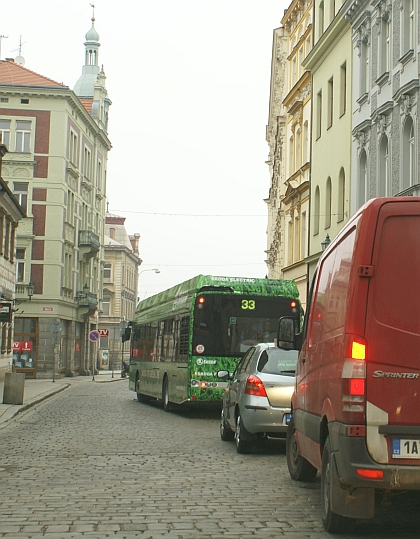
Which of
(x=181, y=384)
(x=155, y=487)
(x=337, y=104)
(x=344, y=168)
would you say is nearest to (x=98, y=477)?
(x=155, y=487)

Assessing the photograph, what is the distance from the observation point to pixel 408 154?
2592cm

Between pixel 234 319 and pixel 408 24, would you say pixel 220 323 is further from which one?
pixel 408 24

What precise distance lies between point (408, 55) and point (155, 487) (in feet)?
61.4

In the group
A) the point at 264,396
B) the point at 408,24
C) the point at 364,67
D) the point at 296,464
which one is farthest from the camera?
the point at 364,67

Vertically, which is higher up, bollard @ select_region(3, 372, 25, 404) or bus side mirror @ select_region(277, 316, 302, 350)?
bus side mirror @ select_region(277, 316, 302, 350)

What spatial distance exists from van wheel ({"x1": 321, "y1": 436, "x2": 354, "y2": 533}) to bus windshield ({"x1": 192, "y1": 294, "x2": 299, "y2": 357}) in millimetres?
12603

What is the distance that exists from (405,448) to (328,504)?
104 cm

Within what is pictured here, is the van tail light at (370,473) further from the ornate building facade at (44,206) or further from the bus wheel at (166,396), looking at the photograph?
the ornate building facade at (44,206)

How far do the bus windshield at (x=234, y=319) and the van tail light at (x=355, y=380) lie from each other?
13.5m

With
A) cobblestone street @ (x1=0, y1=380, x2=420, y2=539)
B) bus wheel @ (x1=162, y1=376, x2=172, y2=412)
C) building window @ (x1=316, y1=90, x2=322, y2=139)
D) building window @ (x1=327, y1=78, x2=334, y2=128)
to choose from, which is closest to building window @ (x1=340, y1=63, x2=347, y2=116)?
building window @ (x1=327, y1=78, x2=334, y2=128)

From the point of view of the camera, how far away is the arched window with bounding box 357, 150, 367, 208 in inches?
1200

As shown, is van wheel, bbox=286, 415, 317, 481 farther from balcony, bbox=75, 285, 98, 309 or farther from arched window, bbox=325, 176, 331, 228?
balcony, bbox=75, 285, 98, 309

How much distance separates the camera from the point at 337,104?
34.7 m

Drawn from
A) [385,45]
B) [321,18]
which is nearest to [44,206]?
[321,18]
